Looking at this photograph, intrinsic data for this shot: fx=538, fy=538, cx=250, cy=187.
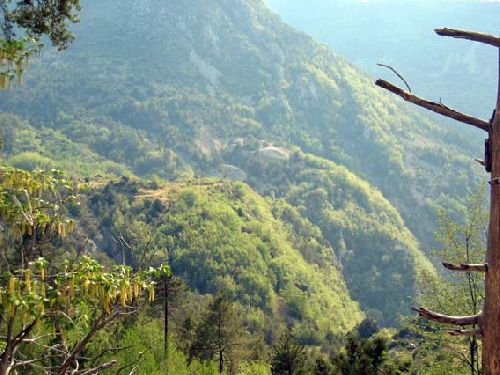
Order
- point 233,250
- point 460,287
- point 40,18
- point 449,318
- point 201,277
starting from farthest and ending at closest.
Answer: point 233,250 → point 201,277 → point 460,287 → point 40,18 → point 449,318

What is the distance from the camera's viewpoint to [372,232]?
188m

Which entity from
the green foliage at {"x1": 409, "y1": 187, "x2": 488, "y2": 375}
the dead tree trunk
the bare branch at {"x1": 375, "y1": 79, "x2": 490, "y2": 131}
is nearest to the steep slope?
the green foliage at {"x1": 409, "y1": 187, "x2": 488, "y2": 375}

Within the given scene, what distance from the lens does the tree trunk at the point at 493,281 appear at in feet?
16.1

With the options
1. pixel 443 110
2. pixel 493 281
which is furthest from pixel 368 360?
pixel 443 110

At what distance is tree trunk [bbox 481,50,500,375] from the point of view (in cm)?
492

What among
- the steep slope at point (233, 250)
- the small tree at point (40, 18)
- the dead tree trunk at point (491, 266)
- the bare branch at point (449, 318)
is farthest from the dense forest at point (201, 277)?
the dead tree trunk at point (491, 266)

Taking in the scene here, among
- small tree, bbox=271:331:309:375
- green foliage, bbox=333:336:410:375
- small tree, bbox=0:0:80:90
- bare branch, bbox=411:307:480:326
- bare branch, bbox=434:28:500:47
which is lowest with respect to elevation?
small tree, bbox=271:331:309:375

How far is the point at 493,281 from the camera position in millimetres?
5000

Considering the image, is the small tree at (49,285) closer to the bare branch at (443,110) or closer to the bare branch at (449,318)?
the bare branch at (449,318)

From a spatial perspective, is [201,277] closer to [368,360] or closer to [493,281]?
[368,360]

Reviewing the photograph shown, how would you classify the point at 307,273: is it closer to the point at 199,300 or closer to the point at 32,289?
the point at 199,300

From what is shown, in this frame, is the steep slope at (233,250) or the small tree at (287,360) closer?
the small tree at (287,360)

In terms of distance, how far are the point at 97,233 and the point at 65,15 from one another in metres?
105

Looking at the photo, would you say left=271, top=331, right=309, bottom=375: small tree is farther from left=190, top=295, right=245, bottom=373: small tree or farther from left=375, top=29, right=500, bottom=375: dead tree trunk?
left=375, top=29, right=500, bottom=375: dead tree trunk
